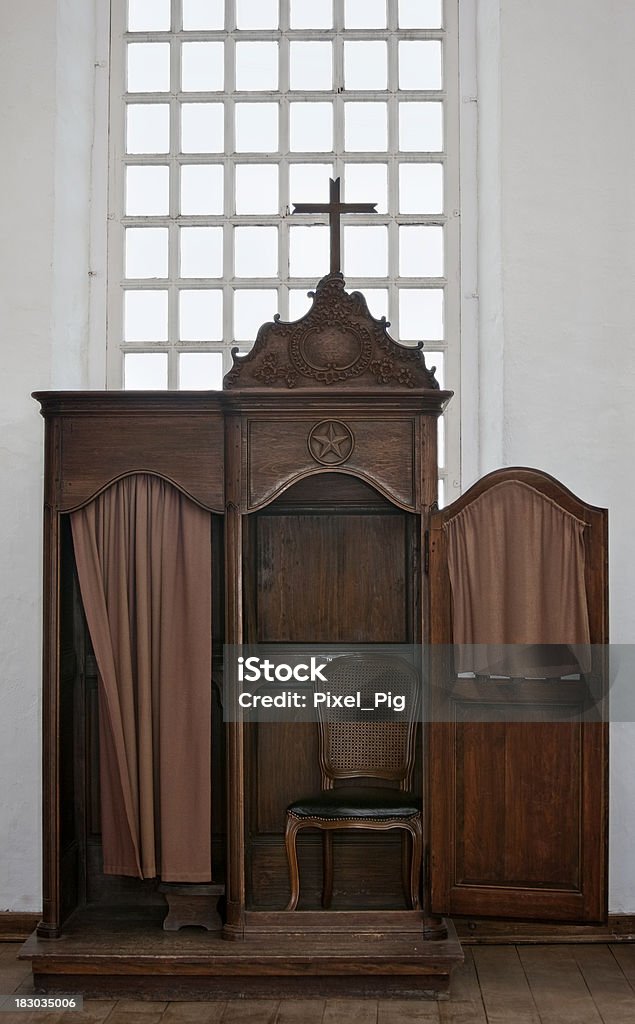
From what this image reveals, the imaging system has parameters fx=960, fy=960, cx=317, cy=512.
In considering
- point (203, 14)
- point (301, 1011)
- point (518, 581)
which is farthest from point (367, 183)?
point (301, 1011)

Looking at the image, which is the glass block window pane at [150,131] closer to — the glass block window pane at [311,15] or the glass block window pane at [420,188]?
the glass block window pane at [311,15]

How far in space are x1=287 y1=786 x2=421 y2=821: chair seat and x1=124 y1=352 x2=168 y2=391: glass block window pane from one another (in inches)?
77.2

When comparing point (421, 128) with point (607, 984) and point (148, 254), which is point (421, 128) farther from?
point (607, 984)

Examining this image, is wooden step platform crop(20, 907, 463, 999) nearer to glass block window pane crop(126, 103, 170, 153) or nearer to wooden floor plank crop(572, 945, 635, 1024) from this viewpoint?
wooden floor plank crop(572, 945, 635, 1024)

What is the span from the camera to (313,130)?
4.36 meters

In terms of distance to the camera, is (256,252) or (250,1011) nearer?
(250,1011)

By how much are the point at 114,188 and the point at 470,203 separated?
162 centimetres

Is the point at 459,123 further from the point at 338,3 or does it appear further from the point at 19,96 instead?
the point at 19,96

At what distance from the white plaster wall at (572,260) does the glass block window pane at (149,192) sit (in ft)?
4.99

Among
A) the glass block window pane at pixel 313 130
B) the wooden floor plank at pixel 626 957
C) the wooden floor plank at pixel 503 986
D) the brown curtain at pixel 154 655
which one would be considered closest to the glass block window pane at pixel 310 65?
the glass block window pane at pixel 313 130

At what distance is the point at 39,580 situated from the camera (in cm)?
398

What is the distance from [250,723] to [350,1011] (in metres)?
1.03

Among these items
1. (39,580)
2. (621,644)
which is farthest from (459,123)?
(39,580)

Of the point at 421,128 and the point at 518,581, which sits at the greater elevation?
the point at 421,128
